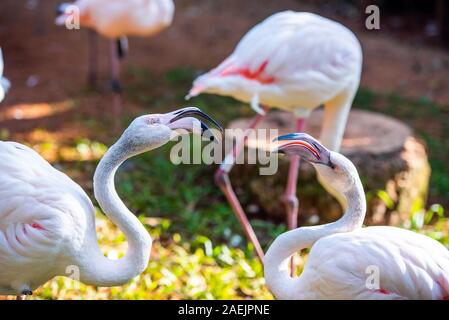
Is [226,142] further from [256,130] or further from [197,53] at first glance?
[197,53]

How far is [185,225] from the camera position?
446 cm

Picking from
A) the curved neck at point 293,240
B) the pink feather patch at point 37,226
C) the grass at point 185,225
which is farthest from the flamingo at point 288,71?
the pink feather patch at point 37,226

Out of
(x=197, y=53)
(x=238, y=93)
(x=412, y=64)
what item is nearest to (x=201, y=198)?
(x=238, y=93)

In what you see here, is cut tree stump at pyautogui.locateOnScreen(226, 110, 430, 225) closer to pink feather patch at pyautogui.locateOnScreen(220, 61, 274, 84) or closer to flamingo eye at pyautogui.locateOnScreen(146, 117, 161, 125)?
pink feather patch at pyautogui.locateOnScreen(220, 61, 274, 84)

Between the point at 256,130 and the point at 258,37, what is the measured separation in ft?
3.27

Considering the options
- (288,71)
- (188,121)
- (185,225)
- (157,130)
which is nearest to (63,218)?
(157,130)

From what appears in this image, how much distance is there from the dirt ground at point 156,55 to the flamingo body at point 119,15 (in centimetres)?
88

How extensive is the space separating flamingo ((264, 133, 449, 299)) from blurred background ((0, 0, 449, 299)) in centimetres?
111

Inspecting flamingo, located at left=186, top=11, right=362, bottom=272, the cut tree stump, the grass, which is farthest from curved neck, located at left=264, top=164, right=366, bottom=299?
the cut tree stump

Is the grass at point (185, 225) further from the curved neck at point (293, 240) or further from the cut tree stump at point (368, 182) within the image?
the curved neck at point (293, 240)

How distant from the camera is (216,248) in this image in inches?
160

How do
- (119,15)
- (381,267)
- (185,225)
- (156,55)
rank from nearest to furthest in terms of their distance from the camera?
(381,267)
(185,225)
(119,15)
(156,55)

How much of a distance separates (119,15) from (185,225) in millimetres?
2340

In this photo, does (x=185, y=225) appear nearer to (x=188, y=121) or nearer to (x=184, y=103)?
(x=188, y=121)
